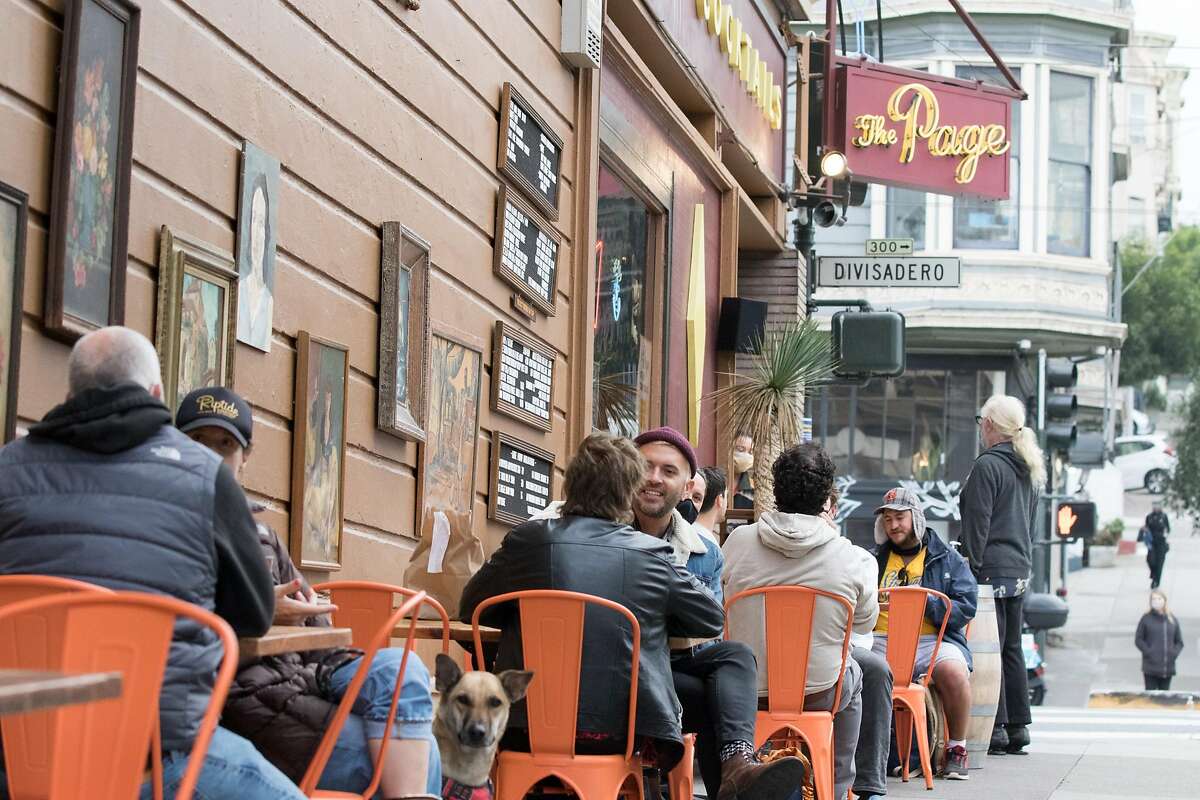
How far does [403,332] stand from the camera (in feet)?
23.0

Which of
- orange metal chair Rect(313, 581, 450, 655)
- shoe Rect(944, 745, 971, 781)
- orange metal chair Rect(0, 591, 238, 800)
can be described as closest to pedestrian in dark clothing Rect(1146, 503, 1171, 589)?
shoe Rect(944, 745, 971, 781)

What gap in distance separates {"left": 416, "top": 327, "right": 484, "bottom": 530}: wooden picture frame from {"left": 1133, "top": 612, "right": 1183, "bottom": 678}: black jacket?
1747 cm

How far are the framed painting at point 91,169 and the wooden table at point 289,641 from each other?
3.79 feet

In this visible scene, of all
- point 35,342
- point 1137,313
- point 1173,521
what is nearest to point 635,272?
point 35,342

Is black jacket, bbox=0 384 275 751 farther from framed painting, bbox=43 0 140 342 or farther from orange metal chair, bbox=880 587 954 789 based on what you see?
orange metal chair, bbox=880 587 954 789

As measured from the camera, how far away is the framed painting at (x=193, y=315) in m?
5.07

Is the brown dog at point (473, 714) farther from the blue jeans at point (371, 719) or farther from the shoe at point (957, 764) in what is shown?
the shoe at point (957, 764)

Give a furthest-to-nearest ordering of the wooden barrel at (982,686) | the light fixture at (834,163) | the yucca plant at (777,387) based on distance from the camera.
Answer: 1. the light fixture at (834,163)
2. the yucca plant at (777,387)
3. the wooden barrel at (982,686)

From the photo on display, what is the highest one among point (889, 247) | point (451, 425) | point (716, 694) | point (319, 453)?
point (889, 247)

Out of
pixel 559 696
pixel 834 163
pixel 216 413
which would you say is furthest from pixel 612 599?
pixel 834 163

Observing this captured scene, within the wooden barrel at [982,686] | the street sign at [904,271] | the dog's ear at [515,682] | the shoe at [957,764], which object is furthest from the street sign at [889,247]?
the dog's ear at [515,682]

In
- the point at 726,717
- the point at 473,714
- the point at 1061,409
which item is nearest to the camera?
the point at 473,714

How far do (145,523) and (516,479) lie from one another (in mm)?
5264

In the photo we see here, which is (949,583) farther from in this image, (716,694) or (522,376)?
(716,694)
